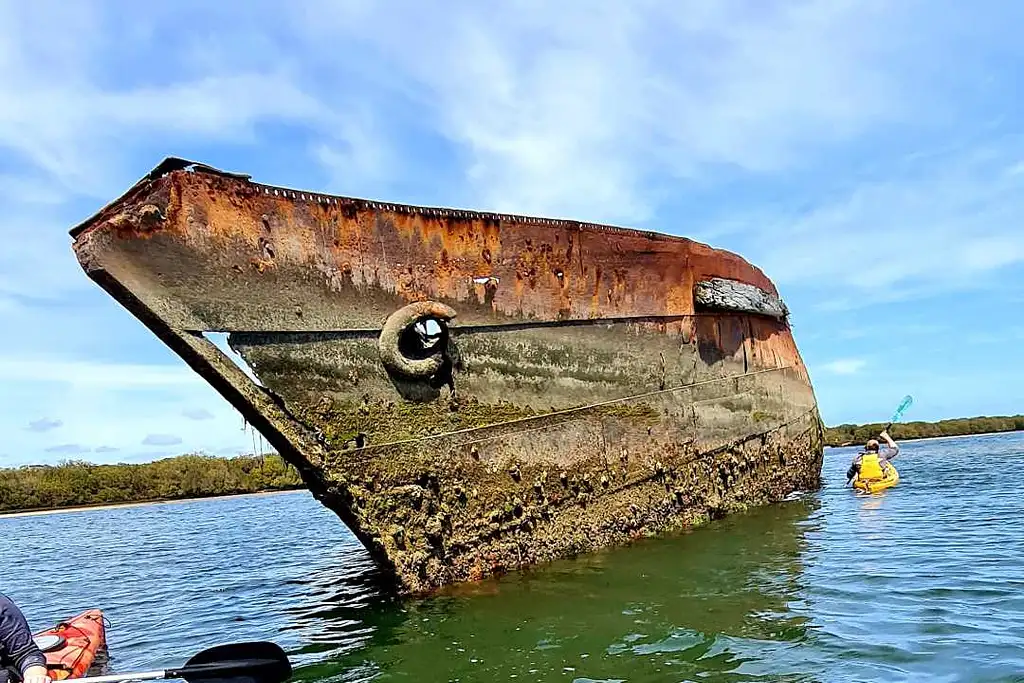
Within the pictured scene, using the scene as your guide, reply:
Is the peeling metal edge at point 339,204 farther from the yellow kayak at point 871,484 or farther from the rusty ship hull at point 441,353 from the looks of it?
the yellow kayak at point 871,484

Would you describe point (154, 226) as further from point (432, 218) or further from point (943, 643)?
point (943, 643)

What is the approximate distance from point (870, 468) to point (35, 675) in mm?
12907

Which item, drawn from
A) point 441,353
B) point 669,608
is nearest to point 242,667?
point 441,353

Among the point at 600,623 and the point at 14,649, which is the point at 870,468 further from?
the point at 14,649

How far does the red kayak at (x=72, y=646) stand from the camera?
5.20 m

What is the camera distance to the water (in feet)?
13.8

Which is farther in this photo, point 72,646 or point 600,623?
point 72,646

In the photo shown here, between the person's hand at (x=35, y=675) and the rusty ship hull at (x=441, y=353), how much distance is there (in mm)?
1894

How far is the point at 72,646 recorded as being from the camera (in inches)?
218

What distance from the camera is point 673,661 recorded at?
4.21 meters

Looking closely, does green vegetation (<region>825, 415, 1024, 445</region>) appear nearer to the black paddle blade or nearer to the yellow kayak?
the yellow kayak

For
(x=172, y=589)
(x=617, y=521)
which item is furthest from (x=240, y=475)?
(x=617, y=521)

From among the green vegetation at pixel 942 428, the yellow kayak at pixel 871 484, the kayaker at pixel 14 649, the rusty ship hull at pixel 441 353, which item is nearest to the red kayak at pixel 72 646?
the kayaker at pixel 14 649

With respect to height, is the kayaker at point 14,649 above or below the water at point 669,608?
above
